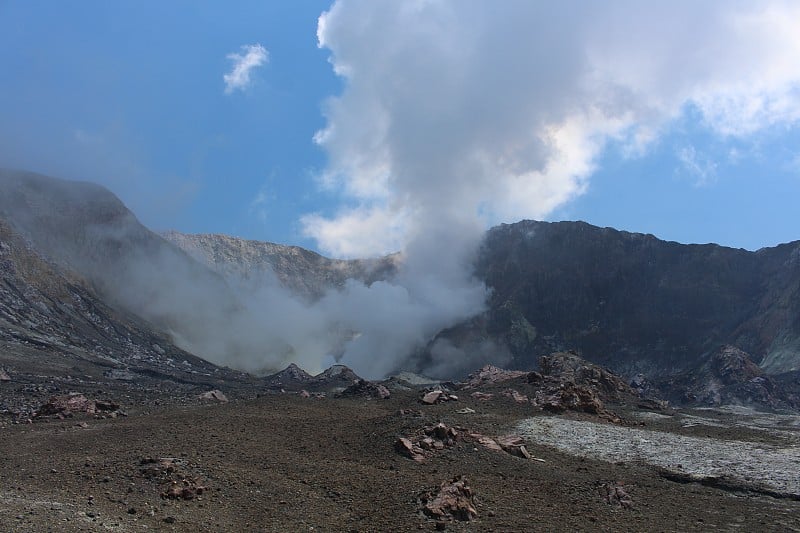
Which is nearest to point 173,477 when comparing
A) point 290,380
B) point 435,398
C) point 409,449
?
point 409,449

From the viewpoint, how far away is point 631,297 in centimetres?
11631

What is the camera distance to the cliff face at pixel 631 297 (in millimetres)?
99688

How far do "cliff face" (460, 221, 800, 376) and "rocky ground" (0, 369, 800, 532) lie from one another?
71.3 metres

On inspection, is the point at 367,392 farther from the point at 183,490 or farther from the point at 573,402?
the point at 183,490

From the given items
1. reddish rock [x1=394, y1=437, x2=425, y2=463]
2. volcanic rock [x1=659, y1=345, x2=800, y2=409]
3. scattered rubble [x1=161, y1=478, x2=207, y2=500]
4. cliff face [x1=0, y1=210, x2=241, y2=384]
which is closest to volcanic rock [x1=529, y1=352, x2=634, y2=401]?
volcanic rock [x1=659, y1=345, x2=800, y2=409]

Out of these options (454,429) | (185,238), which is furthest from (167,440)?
(185,238)

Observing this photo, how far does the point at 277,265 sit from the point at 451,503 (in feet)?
→ 464

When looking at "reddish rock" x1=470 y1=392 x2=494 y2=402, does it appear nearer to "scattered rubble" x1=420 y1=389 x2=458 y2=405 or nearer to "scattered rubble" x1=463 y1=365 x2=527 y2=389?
"scattered rubble" x1=420 y1=389 x2=458 y2=405

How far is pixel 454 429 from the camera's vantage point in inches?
1133

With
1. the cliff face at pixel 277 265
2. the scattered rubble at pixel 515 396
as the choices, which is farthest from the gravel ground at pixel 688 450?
the cliff face at pixel 277 265

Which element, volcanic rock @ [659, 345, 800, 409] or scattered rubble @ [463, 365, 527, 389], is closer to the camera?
scattered rubble @ [463, 365, 527, 389]

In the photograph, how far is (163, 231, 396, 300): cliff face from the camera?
14625cm

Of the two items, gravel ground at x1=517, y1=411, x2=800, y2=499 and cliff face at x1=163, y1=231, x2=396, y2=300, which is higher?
cliff face at x1=163, y1=231, x2=396, y2=300

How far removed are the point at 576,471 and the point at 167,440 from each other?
17534mm
